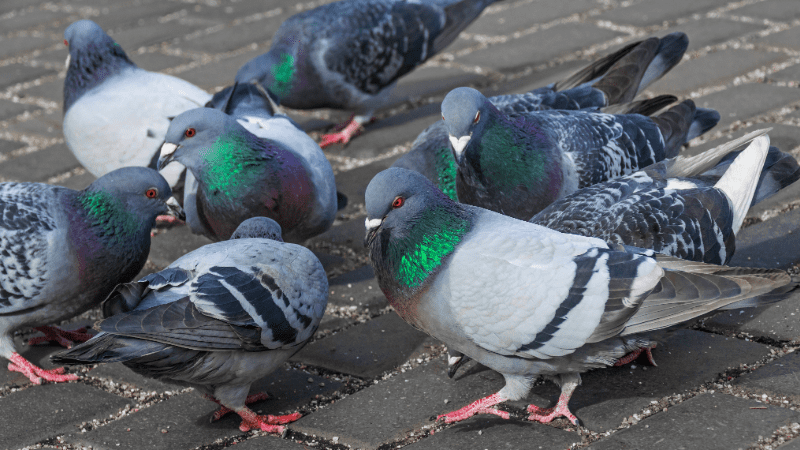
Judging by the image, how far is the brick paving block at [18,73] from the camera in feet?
22.4

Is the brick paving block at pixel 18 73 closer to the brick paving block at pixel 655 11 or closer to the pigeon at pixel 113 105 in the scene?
the pigeon at pixel 113 105

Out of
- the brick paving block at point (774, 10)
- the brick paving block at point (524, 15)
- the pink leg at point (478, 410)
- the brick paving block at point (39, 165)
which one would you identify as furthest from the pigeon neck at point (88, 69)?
the brick paving block at point (774, 10)

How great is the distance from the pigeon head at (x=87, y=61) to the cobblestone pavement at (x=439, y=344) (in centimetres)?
62

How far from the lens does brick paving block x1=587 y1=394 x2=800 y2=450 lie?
2.69 metres

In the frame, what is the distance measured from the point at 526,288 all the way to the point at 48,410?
1.88 meters

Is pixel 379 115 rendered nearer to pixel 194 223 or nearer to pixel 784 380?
pixel 194 223

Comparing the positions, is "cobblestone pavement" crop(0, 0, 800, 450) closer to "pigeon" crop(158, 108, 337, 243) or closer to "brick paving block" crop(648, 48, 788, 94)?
"brick paving block" crop(648, 48, 788, 94)

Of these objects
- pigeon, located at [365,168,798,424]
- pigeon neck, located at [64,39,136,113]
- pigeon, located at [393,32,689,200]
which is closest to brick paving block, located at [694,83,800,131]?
pigeon, located at [393,32,689,200]

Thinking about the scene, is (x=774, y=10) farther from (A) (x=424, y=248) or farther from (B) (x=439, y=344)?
(A) (x=424, y=248)

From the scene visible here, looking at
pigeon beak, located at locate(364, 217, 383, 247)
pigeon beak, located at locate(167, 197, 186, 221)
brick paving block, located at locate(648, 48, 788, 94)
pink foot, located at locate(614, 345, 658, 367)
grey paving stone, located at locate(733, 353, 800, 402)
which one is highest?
pigeon beak, located at locate(364, 217, 383, 247)

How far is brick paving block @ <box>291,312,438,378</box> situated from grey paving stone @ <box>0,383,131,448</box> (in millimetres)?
783

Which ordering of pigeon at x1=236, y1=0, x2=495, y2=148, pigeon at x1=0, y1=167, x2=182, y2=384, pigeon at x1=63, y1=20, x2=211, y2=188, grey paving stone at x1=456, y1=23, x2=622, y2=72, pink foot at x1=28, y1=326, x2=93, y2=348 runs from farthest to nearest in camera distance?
grey paving stone at x1=456, y1=23, x2=622, y2=72
pigeon at x1=236, y1=0, x2=495, y2=148
pigeon at x1=63, y1=20, x2=211, y2=188
pink foot at x1=28, y1=326, x2=93, y2=348
pigeon at x1=0, y1=167, x2=182, y2=384

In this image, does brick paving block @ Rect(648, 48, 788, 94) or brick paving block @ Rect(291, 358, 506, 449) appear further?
brick paving block @ Rect(648, 48, 788, 94)

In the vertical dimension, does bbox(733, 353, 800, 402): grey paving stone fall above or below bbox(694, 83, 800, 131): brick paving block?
below
